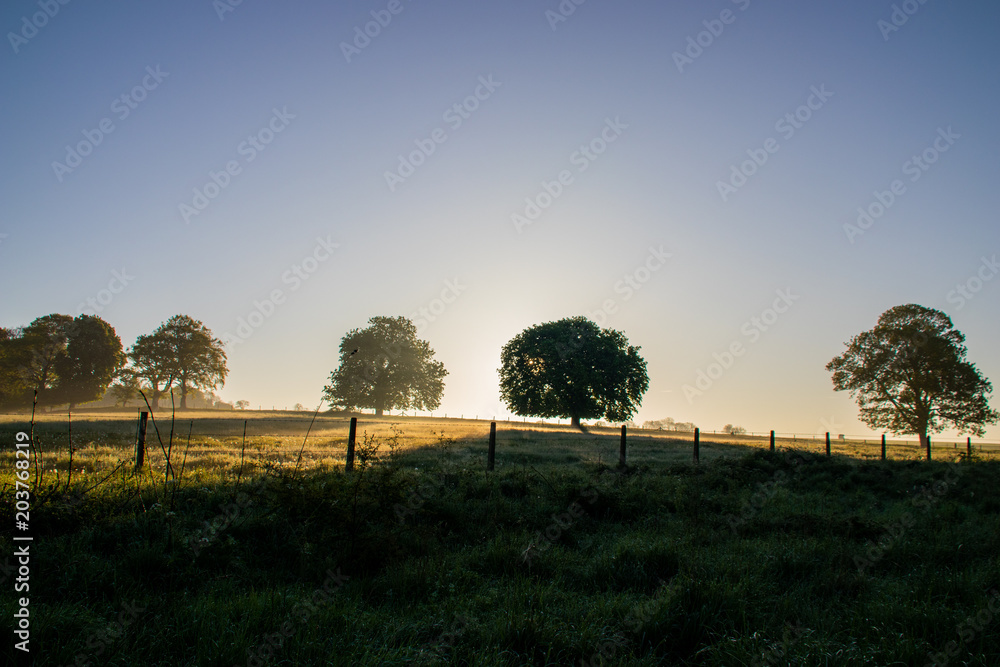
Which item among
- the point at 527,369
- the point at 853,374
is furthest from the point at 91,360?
the point at 853,374

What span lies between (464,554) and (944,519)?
380 inches

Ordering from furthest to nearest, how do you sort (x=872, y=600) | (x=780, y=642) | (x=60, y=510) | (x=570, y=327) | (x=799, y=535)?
1. (x=570, y=327)
2. (x=799, y=535)
3. (x=60, y=510)
4. (x=872, y=600)
5. (x=780, y=642)

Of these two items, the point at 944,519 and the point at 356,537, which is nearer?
the point at 356,537

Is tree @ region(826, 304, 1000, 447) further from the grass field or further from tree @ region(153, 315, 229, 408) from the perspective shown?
tree @ region(153, 315, 229, 408)

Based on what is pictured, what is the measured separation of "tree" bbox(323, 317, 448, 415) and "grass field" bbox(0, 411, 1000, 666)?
48.5 m

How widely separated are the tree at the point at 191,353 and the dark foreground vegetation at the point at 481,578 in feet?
214

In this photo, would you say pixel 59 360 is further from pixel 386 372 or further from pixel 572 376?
pixel 572 376

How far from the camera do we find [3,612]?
394 cm

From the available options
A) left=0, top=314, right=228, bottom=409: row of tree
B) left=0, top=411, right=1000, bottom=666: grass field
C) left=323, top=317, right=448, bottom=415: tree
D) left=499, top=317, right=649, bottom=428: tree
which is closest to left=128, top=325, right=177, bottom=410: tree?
left=0, top=314, right=228, bottom=409: row of tree

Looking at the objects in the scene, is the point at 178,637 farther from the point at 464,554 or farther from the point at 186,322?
the point at 186,322

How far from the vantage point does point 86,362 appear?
193 ft

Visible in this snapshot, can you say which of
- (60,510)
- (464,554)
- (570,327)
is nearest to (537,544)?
(464,554)

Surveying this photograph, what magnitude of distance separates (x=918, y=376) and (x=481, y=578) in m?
52.0

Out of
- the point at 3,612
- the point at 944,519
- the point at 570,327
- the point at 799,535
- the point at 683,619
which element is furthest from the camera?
the point at 570,327
